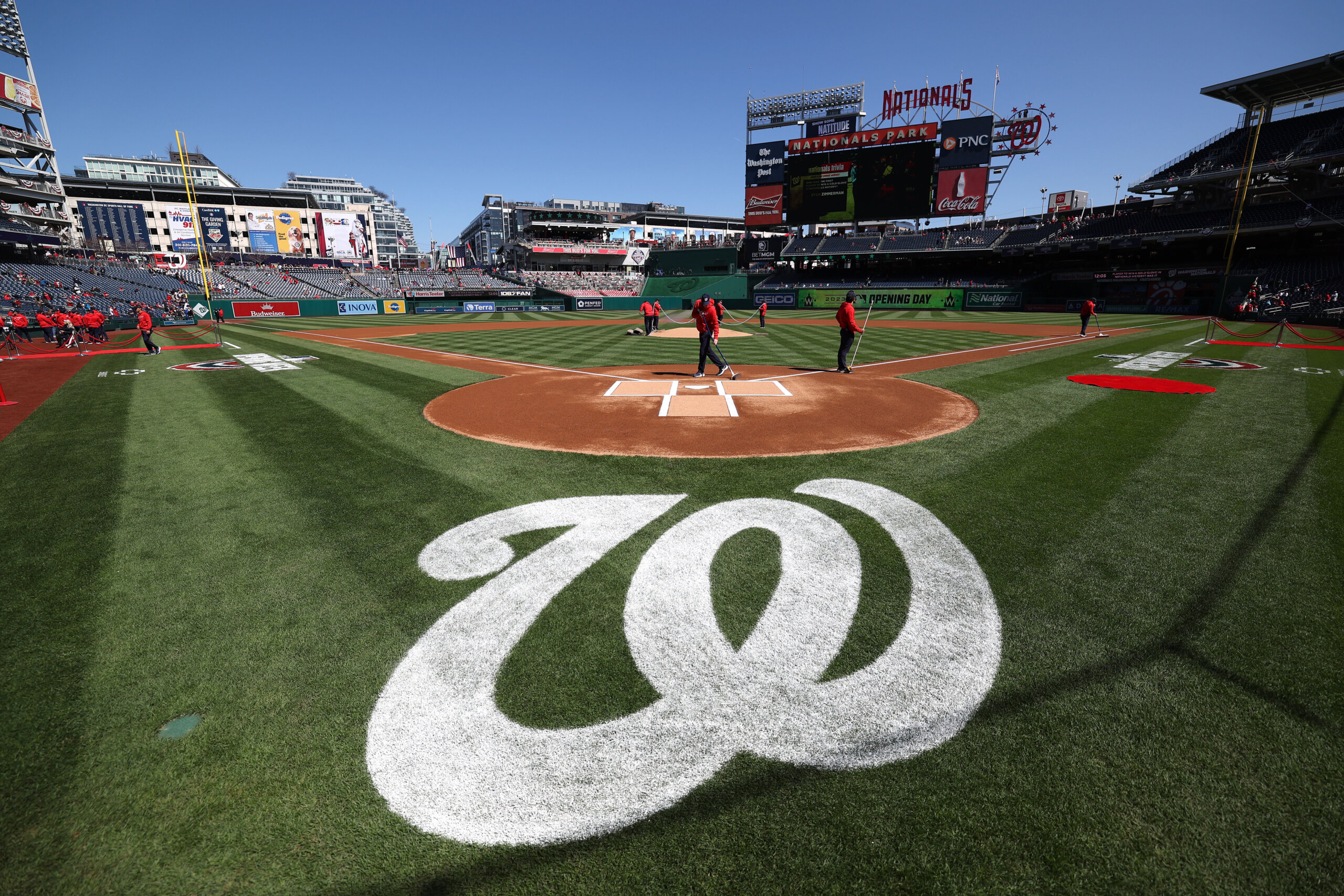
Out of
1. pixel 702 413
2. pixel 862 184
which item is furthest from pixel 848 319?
pixel 862 184

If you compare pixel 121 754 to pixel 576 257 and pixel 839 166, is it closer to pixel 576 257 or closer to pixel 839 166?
pixel 839 166

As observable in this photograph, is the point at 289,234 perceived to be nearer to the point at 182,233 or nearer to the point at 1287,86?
the point at 182,233

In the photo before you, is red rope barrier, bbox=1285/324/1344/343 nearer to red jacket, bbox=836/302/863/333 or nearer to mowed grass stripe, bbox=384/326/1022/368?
mowed grass stripe, bbox=384/326/1022/368

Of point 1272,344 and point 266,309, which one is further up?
point 266,309

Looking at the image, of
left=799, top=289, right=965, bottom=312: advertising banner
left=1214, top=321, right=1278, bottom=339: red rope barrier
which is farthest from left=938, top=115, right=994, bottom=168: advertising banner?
left=1214, top=321, right=1278, bottom=339: red rope barrier

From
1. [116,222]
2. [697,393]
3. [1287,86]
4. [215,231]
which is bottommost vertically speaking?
[697,393]

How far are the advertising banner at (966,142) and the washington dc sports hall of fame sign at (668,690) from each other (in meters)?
62.1

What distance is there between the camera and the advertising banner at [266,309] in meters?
47.3

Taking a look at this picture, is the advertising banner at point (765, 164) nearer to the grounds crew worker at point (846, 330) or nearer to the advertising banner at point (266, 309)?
the advertising banner at point (266, 309)

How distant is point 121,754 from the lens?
284 centimetres

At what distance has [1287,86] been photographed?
4253cm

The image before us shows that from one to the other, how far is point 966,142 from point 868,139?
9.21m

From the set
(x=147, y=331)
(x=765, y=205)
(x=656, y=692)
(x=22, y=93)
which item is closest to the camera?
(x=656, y=692)

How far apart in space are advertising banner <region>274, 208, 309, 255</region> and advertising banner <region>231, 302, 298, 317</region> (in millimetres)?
44810
